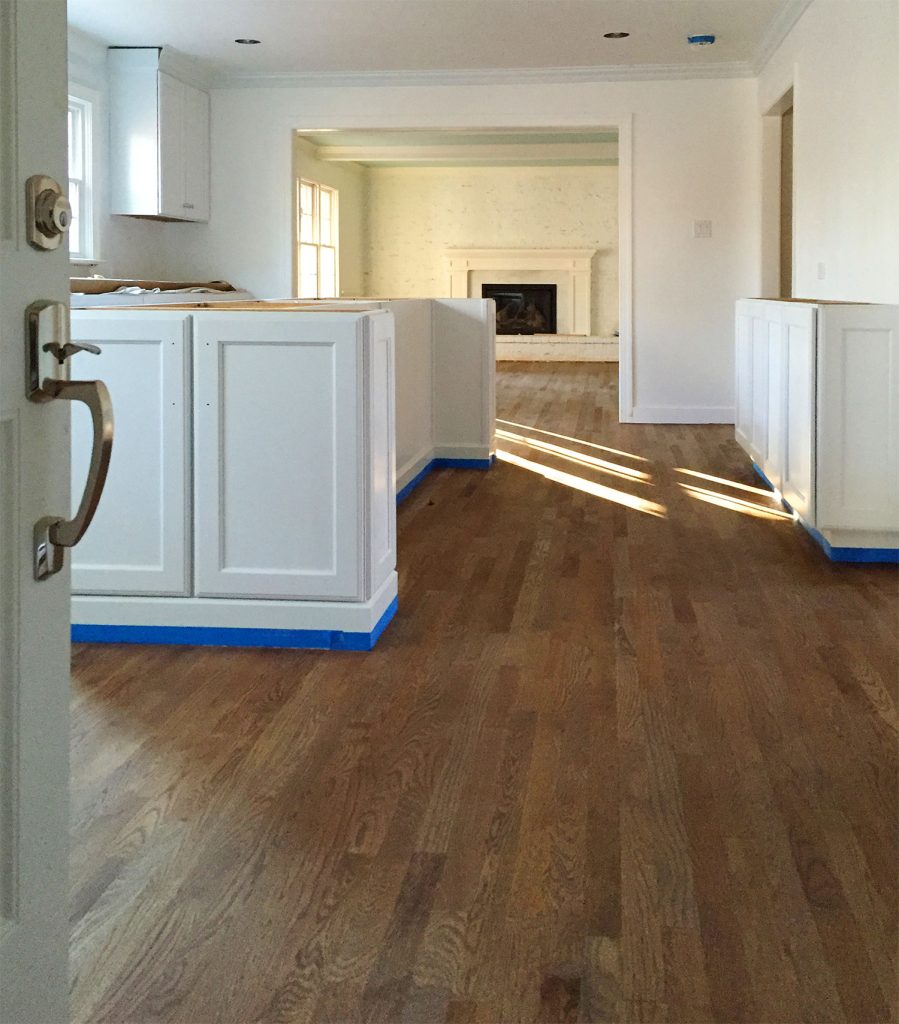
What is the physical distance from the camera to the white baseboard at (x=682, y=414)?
8.53m

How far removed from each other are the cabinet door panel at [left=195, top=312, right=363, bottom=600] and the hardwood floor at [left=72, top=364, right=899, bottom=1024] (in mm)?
217

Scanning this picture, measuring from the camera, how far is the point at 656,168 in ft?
27.3

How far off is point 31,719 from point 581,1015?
845 mm

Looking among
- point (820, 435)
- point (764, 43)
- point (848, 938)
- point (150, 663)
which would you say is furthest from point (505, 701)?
point (764, 43)

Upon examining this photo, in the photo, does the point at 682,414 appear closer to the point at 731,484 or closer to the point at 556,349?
the point at 731,484

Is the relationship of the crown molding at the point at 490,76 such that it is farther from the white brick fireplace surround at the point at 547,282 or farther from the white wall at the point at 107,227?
the white brick fireplace surround at the point at 547,282

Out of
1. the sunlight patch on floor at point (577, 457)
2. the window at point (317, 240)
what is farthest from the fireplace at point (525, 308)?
the sunlight patch on floor at point (577, 457)

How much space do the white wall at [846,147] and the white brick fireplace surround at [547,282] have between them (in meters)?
7.86

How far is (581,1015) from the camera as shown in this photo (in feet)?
4.91

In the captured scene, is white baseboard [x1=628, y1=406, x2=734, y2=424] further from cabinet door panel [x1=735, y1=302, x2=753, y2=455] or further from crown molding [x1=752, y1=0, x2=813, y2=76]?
crown molding [x1=752, y1=0, x2=813, y2=76]

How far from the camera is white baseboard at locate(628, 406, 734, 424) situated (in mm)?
8531

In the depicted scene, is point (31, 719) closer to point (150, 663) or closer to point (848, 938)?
point (848, 938)

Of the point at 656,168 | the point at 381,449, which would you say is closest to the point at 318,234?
the point at 656,168

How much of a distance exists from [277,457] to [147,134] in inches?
224
